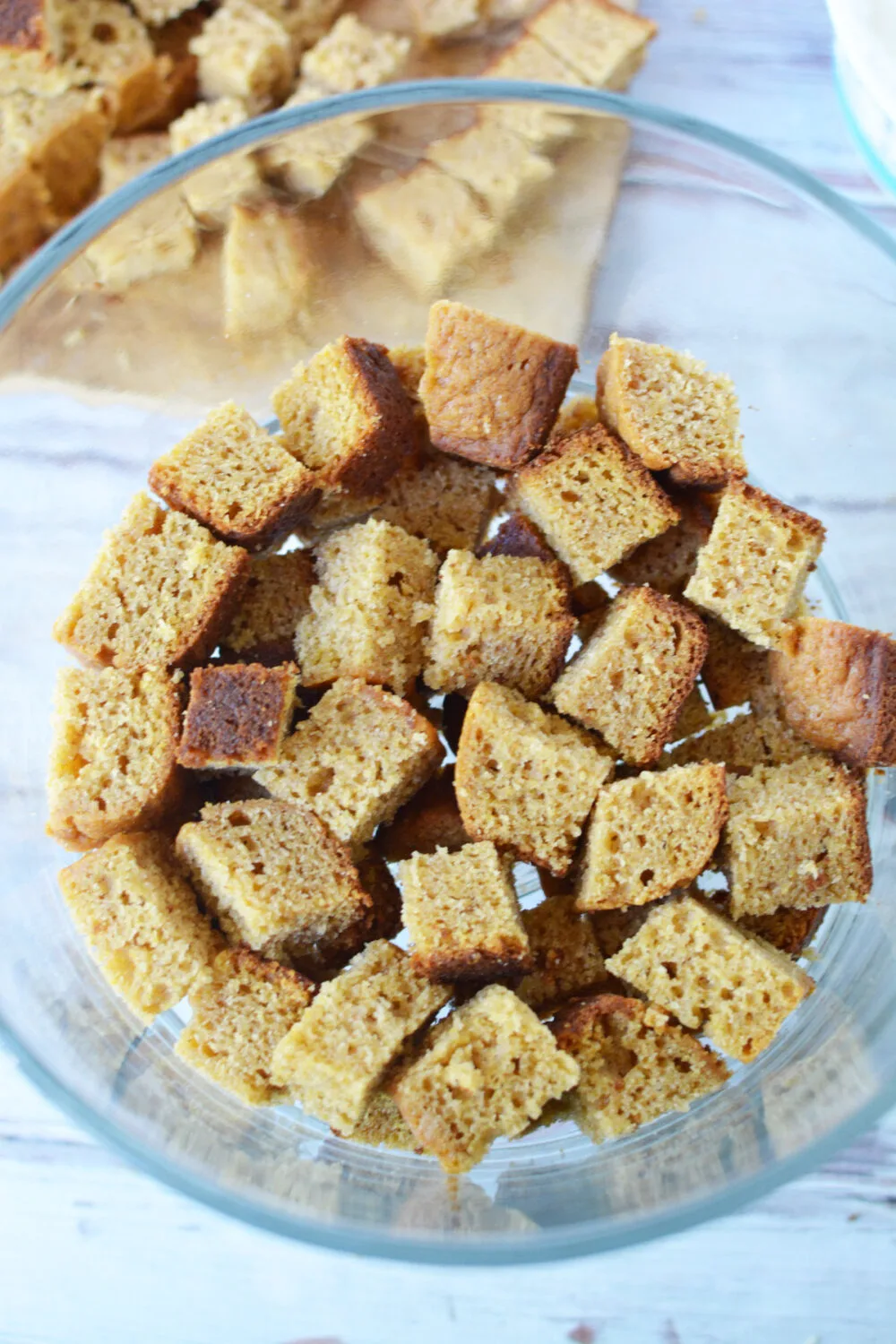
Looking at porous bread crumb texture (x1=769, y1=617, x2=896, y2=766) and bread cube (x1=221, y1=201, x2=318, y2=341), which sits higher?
bread cube (x1=221, y1=201, x2=318, y2=341)

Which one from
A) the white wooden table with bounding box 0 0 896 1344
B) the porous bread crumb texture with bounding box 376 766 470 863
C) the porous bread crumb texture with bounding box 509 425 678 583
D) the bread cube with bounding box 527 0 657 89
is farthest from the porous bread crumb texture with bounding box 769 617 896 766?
the bread cube with bounding box 527 0 657 89

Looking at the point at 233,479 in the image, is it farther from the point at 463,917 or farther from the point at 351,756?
the point at 463,917

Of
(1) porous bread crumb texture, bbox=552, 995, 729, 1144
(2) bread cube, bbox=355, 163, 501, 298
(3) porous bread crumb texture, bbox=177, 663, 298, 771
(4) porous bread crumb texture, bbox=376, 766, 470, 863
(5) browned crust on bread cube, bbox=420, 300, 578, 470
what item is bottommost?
(1) porous bread crumb texture, bbox=552, 995, 729, 1144

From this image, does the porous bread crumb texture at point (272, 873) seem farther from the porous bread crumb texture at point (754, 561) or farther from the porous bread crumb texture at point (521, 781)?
the porous bread crumb texture at point (754, 561)

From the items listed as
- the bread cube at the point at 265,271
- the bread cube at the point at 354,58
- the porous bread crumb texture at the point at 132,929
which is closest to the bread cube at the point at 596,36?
the bread cube at the point at 354,58

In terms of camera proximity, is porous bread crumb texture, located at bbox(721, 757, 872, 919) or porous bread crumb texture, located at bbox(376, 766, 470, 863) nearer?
porous bread crumb texture, located at bbox(721, 757, 872, 919)

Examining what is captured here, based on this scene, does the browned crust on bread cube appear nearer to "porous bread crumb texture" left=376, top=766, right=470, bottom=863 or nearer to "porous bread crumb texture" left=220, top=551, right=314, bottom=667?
"porous bread crumb texture" left=220, top=551, right=314, bottom=667
